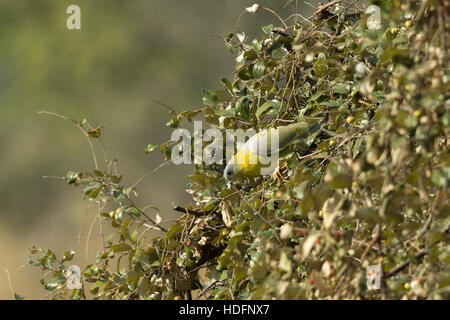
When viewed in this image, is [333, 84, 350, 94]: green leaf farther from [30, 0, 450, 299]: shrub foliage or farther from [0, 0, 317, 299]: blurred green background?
[0, 0, 317, 299]: blurred green background

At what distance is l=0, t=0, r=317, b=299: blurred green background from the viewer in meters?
3.54

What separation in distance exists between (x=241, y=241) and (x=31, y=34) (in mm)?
3197

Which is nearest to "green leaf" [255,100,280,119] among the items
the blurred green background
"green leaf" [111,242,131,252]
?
"green leaf" [111,242,131,252]

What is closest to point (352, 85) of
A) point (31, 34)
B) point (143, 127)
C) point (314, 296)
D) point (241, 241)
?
point (241, 241)

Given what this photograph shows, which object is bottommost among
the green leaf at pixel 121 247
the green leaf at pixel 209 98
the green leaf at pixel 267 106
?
the green leaf at pixel 121 247

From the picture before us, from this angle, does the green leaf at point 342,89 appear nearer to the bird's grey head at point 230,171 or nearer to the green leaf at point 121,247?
the bird's grey head at point 230,171

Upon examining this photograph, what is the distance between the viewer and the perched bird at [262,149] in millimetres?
1819

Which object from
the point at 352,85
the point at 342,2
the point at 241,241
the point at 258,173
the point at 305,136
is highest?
the point at 342,2

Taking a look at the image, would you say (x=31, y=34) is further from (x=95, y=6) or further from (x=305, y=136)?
(x=305, y=136)

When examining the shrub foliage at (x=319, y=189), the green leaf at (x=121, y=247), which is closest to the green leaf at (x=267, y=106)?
the shrub foliage at (x=319, y=189)

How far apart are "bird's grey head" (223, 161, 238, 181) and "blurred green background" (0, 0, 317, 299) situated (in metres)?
1.54

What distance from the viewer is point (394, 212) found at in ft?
3.47

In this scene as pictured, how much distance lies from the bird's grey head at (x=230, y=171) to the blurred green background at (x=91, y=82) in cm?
154

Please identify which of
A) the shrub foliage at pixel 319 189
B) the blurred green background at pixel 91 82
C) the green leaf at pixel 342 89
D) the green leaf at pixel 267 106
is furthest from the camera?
the blurred green background at pixel 91 82
